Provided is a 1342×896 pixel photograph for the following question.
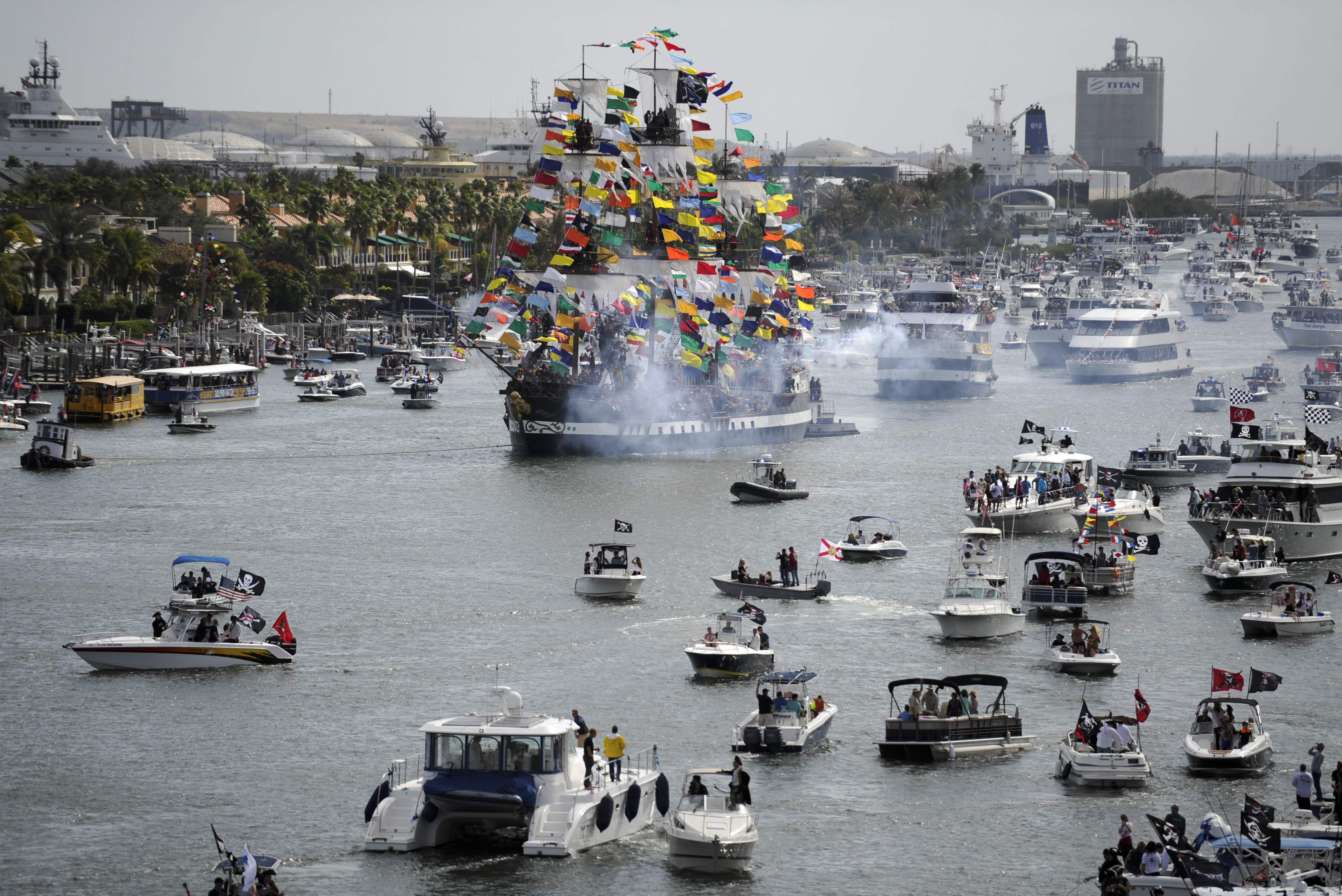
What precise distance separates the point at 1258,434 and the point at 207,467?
55378 mm

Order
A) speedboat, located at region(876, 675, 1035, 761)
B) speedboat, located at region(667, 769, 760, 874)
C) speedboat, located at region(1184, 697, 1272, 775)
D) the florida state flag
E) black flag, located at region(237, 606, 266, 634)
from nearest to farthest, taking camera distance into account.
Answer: speedboat, located at region(667, 769, 760, 874), speedboat, located at region(1184, 697, 1272, 775), speedboat, located at region(876, 675, 1035, 761), the florida state flag, black flag, located at region(237, 606, 266, 634)

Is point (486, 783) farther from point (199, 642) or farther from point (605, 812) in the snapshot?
point (199, 642)

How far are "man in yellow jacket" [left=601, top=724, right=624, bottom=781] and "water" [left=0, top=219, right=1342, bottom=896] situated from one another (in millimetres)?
1517

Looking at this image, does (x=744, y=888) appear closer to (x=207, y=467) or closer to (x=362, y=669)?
(x=362, y=669)

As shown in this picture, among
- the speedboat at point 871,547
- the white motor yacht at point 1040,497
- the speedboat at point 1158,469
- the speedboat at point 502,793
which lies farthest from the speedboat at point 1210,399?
the speedboat at point 502,793

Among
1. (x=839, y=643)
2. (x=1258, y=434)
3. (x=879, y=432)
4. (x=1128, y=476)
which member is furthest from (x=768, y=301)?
(x=839, y=643)

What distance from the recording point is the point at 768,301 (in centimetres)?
12925

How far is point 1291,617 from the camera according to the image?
62.3m

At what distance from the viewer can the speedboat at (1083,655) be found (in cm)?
5659

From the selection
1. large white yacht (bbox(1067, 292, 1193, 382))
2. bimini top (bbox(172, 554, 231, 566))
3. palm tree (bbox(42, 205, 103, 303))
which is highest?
palm tree (bbox(42, 205, 103, 303))

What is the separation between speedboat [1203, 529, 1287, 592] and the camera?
228 ft

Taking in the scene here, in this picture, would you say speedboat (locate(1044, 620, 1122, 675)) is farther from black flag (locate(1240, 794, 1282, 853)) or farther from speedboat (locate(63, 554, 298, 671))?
speedboat (locate(63, 554, 298, 671))

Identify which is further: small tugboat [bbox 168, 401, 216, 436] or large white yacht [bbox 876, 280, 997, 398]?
large white yacht [bbox 876, 280, 997, 398]

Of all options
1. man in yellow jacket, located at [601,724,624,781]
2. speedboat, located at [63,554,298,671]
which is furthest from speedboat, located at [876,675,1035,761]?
speedboat, located at [63,554,298,671]
